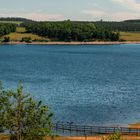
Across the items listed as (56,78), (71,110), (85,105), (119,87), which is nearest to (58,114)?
(71,110)

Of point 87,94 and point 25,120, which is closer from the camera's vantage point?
point 25,120

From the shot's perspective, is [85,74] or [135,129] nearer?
[135,129]

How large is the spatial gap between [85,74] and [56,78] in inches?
858

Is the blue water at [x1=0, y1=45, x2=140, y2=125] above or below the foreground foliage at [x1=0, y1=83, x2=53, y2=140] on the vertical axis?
below

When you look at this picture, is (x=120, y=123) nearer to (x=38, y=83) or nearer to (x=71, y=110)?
(x=71, y=110)

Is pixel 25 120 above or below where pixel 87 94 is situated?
above

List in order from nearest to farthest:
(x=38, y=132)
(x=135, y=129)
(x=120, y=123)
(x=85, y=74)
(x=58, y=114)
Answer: (x=38, y=132) → (x=135, y=129) → (x=120, y=123) → (x=58, y=114) → (x=85, y=74)

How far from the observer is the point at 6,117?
151 ft

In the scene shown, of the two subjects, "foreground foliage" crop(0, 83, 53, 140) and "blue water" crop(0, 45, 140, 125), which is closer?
"foreground foliage" crop(0, 83, 53, 140)

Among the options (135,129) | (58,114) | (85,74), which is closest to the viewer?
(135,129)

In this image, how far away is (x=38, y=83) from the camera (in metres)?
148

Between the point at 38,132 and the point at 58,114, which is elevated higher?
the point at 38,132

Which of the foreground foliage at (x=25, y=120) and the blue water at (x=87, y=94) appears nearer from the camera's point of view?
the foreground foliage at (x=25, y=120)

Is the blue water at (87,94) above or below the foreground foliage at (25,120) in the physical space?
below
